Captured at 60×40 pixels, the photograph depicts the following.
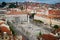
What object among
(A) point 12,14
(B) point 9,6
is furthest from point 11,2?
(A) point 12,14

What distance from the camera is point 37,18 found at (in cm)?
180

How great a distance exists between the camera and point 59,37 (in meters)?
1.74

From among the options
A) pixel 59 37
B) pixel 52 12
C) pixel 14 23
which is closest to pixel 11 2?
pixel 14 23

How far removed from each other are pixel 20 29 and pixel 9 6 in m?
0.38

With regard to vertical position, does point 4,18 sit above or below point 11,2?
below

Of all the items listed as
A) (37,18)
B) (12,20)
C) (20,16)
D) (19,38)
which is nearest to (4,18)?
(12,20)

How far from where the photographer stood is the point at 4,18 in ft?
5.81

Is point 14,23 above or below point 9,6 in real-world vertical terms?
below

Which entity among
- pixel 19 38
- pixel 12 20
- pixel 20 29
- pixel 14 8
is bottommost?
pixel 19 38

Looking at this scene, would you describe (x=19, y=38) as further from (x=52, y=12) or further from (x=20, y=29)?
(x=52, y=12)

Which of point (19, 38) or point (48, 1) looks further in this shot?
point (48, 1)

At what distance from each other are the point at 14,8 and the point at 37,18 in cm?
36

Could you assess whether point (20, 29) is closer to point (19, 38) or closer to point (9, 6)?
point (19, 38)

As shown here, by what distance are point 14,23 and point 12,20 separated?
0.17ft
